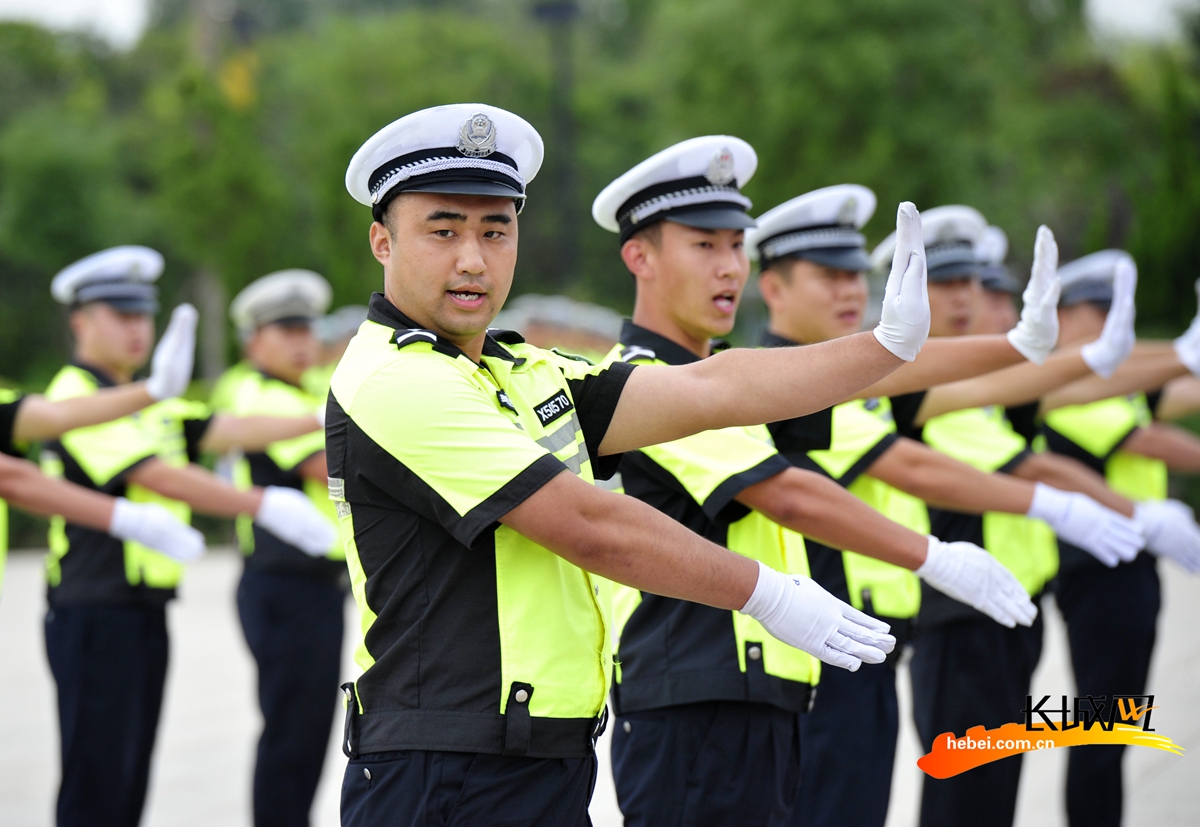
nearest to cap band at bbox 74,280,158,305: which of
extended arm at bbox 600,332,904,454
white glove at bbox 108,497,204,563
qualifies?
white glove at bbox 108,497,204,563

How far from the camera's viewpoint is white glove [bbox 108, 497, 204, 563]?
488 centimetres

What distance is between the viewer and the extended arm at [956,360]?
127 inches

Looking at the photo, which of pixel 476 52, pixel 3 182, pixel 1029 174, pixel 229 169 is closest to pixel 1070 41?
pixel 1029 174

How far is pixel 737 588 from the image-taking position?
2225 mm

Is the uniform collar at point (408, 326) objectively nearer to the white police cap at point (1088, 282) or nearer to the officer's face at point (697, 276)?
the officer's face at point (697, 276)

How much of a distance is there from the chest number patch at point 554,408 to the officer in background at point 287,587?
3237 mm

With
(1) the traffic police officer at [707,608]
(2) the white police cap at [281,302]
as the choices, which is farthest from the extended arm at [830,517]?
Answer: (2) the white police cap at [281,302]

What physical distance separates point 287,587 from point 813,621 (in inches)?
152

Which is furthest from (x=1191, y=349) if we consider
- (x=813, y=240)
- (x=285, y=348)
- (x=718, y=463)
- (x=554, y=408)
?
(x=285, y=348)

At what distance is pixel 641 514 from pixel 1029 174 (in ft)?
76.2

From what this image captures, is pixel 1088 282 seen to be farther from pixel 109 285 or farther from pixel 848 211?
pixel 109 285

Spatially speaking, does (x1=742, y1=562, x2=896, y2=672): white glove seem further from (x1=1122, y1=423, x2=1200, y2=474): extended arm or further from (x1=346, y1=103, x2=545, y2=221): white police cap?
(x1=1122, y1=423, x2=1200, y2=474): extended arm

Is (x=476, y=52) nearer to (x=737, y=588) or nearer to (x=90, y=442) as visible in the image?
(x=90, y=442)

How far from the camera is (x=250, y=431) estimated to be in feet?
18.9
